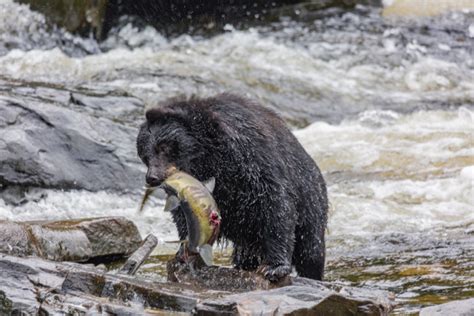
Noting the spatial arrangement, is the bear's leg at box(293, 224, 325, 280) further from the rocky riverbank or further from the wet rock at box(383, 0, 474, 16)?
the wet rock at box(383, 0, 474, 16)

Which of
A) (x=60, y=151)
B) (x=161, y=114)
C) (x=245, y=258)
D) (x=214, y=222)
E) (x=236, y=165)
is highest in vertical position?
(x=161, y=114)

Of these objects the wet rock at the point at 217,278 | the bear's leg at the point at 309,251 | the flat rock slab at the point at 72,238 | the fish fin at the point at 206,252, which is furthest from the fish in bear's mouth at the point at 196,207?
the flat rock slab at the point at 72,238

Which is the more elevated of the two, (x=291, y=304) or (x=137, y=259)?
(x=291, y=304)

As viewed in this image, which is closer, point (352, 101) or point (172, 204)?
point (172, 204)

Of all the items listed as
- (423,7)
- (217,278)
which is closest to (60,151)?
(217,278)

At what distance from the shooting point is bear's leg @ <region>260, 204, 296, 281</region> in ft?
17.9

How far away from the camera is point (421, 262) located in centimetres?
676

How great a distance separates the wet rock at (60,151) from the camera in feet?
29.4

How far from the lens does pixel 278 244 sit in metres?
5.48

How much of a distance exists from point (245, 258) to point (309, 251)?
41 centimetres

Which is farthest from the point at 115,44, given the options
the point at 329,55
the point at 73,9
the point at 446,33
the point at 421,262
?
the point at 421,262

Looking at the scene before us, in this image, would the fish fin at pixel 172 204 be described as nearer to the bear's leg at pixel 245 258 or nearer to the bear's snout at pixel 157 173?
the bear's snout at pixel 157 173

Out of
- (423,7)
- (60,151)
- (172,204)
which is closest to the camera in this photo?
(172,204)

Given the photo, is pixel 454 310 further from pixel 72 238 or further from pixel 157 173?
pixel 72 238
